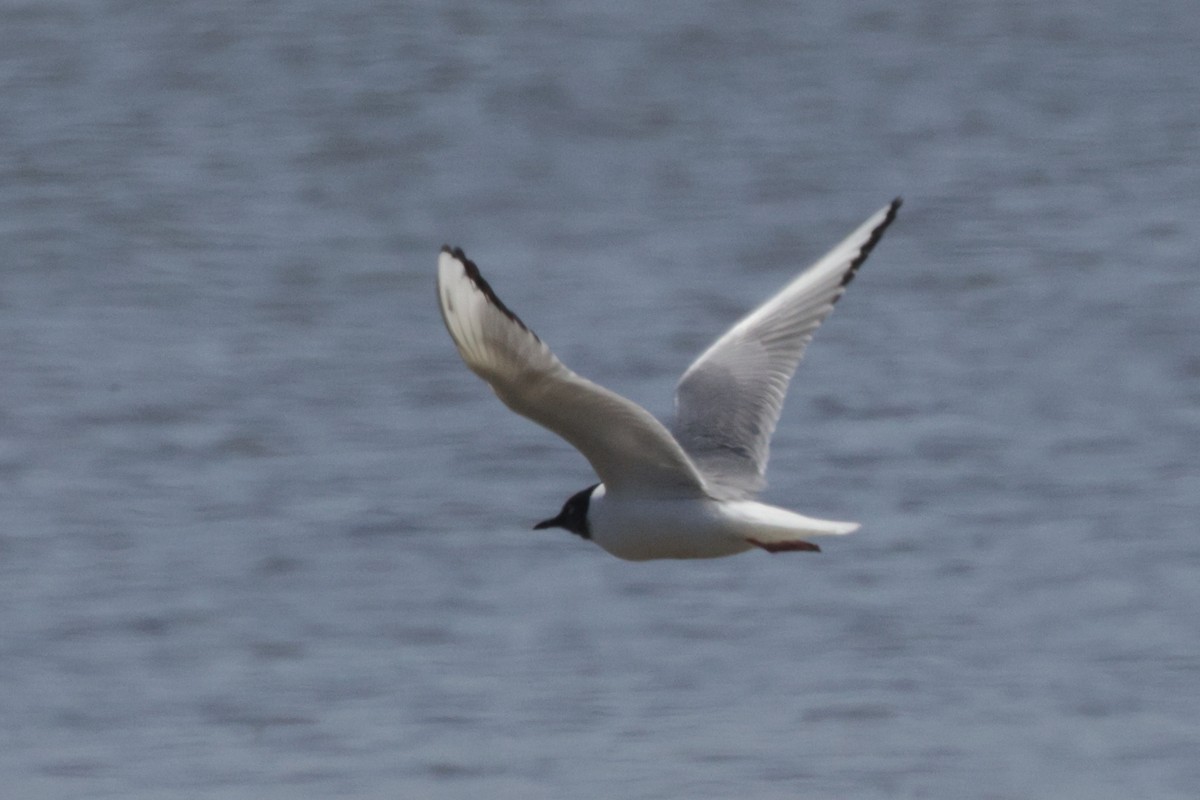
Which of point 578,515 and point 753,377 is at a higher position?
point 753,377

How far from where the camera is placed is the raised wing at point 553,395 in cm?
389

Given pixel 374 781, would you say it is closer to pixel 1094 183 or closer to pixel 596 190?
pixel 596 190

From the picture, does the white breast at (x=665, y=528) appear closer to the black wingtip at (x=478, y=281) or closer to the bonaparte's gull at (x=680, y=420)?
the bonaparte's gull at (x=680, y=420)

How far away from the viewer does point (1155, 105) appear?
10.9 meters

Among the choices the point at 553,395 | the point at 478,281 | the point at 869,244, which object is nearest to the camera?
the point at 478,281

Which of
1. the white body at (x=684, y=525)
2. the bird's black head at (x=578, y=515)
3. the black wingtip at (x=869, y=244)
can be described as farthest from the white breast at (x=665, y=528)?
the black wingtip at (x=869, y=244)

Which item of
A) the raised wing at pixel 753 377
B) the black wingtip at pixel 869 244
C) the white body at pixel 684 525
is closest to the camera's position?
the white body at pixel 684 525

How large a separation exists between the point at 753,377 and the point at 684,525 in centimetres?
93

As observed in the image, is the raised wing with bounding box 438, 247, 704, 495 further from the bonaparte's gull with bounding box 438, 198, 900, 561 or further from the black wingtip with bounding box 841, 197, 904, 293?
the black wingtip with bounding box 841, 197, 904, 293

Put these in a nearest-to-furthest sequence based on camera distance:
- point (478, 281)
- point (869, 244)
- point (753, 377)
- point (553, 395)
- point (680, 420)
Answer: point (478, 281) < point (553, 395) < point (680, 420) < point (753, 377) < point (869, 244)

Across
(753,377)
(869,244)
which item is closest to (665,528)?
(753,377)

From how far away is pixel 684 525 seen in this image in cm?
448

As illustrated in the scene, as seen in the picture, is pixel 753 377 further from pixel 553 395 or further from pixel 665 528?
pixel 553 395

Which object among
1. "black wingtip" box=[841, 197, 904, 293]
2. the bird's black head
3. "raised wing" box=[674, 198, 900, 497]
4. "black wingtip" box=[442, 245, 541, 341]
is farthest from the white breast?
"black wingtip" box=[841, 197, 904, 293]
